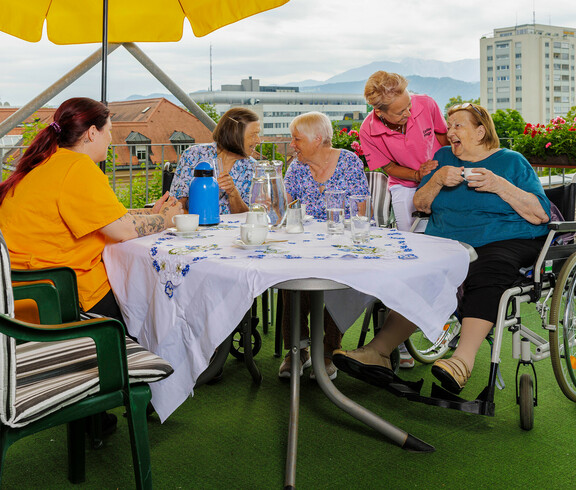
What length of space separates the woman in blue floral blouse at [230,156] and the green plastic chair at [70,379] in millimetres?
1249

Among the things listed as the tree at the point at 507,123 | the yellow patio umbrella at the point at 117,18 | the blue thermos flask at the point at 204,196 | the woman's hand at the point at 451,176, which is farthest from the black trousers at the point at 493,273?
the tree at the point at 507,123

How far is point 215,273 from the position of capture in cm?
176

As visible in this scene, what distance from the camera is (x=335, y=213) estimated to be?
7.32 feet

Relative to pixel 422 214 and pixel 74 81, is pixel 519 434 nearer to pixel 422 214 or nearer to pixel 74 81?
pixel 422 214

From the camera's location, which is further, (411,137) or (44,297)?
(411,137)

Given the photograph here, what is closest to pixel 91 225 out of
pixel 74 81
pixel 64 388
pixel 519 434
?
pixel 64 388

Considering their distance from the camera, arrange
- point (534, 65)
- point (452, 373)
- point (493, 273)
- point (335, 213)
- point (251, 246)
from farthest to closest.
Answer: point (534, 65), point (493, 273), point (335, 213), point (452, 373), point (251, 246)

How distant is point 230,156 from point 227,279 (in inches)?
61.0

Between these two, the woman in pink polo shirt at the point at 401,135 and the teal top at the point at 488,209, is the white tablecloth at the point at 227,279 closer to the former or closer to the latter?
the teal top at the point at 488,209

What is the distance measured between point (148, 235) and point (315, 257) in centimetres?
80

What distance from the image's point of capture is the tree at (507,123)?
20.7ft

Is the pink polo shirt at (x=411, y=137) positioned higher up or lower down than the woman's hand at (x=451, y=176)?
higher up

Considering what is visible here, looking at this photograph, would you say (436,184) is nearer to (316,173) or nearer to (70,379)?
(316,173)

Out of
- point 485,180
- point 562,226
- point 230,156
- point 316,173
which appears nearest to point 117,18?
point 230,156
